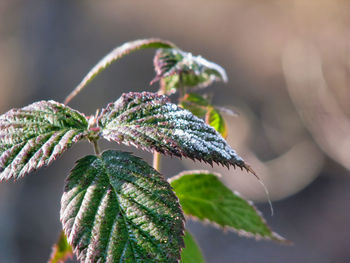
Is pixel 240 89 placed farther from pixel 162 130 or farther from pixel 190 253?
pixel 162 130

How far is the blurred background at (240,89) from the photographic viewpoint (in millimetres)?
4824

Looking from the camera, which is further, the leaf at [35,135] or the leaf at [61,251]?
the leaf at [61,251]

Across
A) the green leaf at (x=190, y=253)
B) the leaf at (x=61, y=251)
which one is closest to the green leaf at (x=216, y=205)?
the green leaf at (x=190, y=253)

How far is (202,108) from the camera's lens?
1117 mm

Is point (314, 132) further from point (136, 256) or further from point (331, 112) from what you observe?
point (136, 256)

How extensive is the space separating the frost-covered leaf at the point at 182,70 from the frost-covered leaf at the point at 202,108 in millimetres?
69

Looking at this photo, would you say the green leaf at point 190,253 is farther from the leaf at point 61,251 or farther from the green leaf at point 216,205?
the leaf at point 61,251

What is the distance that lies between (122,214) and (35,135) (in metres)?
0.26

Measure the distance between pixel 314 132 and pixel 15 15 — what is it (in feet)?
17.5

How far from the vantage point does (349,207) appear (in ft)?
16.1

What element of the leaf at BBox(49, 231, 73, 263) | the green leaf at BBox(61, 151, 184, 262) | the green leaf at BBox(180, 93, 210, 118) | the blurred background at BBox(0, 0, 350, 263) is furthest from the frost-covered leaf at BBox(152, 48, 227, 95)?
the blurred background at BBox(0, 0, 350, 263)

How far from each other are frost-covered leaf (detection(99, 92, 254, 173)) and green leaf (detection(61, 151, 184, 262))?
6 cm

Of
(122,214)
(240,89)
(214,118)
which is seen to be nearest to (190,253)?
(214,118)

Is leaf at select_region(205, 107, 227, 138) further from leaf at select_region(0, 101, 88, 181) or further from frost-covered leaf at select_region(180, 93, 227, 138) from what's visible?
leaf at select_region(0, 101, 88, 181)
